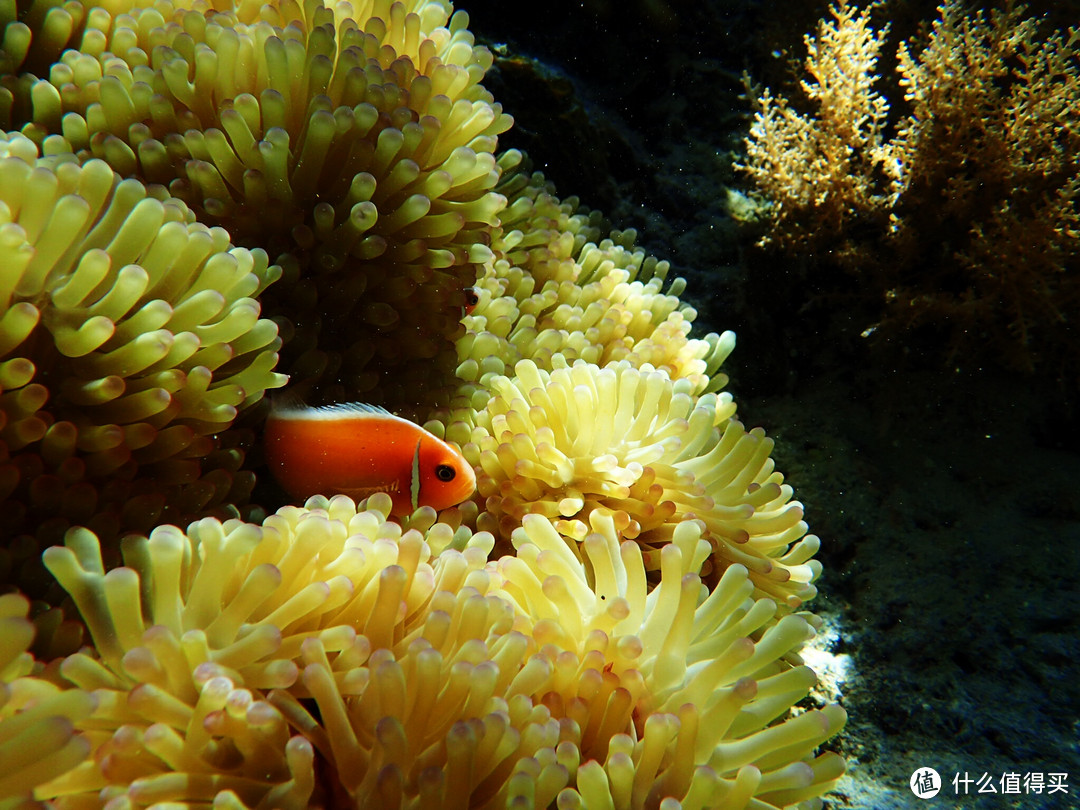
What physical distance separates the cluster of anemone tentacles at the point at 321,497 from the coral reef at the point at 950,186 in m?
1.30

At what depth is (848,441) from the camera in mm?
2521

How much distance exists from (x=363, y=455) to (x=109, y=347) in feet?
1.68

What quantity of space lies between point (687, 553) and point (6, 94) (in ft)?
6.20

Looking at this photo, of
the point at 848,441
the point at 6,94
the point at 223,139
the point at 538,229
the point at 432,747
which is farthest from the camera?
the point at 848,441

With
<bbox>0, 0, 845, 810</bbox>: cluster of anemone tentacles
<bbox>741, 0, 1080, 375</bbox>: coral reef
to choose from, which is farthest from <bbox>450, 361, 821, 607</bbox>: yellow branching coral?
<bbox>741, 0, 1080, 375</bbox>: coral reef

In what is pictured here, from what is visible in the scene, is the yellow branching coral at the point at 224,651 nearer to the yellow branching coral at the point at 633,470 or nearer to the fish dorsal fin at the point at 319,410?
the fish dorsal fin at the point at 319,410

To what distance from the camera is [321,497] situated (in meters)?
1.33

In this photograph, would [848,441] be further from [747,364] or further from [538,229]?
[538,229]

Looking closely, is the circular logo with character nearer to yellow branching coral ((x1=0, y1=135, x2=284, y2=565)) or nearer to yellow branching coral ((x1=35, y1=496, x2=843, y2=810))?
yellow branching coral ((x1=35, y1=496, x2=843, y2=810))

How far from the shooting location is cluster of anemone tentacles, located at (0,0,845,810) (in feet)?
3.05

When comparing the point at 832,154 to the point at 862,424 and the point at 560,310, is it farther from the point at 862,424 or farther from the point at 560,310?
the point at 560,310

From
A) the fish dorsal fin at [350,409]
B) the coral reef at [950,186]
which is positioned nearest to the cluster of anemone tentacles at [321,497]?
the fish dorsal fin at [350,409]

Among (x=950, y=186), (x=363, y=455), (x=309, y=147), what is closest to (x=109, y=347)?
(x=363, y=455)

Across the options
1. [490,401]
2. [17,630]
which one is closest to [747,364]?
[490,401]
